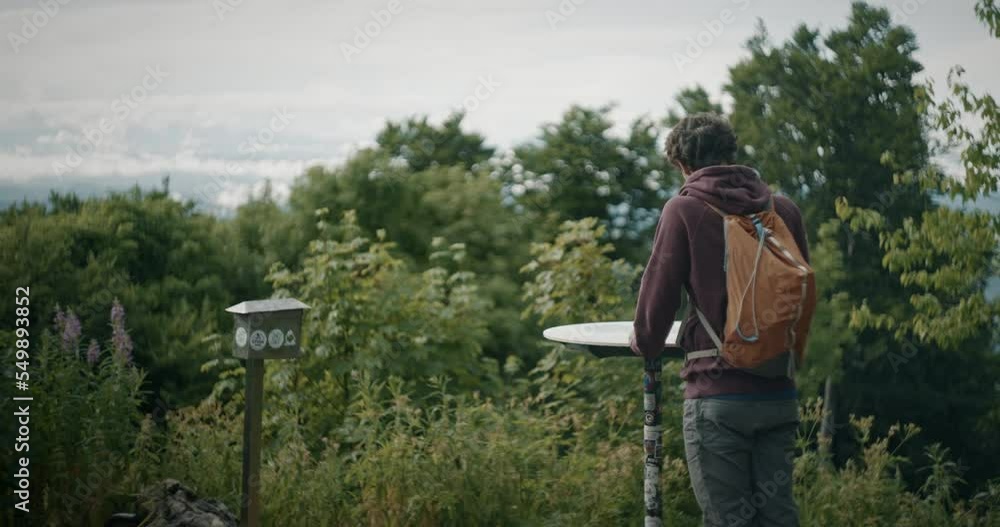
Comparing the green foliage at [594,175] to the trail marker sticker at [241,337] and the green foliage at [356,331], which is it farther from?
the trail marker sticker at [241,337]

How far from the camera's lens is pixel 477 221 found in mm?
14586

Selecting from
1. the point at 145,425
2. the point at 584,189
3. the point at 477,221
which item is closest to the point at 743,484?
the point at 145,425

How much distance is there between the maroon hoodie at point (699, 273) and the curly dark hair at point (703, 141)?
0.07 metres

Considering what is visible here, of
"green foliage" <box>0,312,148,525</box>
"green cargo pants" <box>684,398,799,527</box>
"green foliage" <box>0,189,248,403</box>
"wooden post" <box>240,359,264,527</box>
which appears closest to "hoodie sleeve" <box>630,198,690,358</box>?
"green cargo pants" <box>684,398,799,527</box>

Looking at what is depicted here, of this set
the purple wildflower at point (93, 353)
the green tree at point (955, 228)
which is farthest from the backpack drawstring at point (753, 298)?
the green tree at point (955, 228)

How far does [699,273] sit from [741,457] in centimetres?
55

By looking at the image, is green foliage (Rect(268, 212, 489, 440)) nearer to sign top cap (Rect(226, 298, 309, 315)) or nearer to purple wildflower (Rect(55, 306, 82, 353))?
purple wildflower (Rect(55, 306, 82, 353))

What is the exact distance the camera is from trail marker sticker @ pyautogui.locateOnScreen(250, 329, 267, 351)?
443 centimetres

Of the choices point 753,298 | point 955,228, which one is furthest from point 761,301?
point 955,228

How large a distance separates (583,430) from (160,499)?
→ 93.7 inches

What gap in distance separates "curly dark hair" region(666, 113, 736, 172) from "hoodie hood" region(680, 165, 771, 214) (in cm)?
5

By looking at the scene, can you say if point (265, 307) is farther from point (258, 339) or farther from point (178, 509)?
A: point (178, 509)

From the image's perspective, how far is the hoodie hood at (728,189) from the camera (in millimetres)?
3041

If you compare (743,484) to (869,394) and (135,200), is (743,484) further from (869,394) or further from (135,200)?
(869,394)
